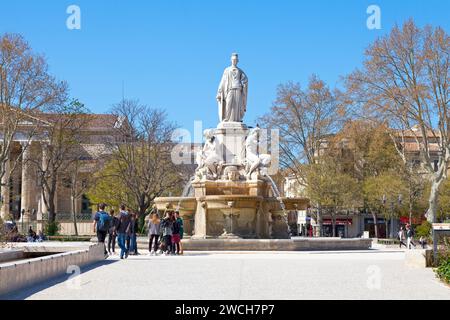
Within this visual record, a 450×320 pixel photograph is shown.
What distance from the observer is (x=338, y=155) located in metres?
72.0

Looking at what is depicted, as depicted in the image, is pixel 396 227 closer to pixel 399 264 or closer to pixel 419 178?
pixel 419 178

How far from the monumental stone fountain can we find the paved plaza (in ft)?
35.4

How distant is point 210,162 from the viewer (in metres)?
33.9

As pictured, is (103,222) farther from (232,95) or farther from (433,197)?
(433,197)

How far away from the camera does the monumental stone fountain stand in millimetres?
32000

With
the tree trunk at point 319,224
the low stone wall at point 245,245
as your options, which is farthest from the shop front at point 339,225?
the low stone wall at point 245,245

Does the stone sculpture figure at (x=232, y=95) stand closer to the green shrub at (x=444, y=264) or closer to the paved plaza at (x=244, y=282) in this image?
the paved plaza at (x=244, y=282)

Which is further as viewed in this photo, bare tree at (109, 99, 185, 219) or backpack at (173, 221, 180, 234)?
bare tree at (109, 99, 185, 219)

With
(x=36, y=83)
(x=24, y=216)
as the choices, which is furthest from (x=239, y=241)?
(x=24, y=216)

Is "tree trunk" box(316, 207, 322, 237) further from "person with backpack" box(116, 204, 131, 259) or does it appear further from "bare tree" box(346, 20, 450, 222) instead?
"person with backpack" box(116, 204, 131, 259)

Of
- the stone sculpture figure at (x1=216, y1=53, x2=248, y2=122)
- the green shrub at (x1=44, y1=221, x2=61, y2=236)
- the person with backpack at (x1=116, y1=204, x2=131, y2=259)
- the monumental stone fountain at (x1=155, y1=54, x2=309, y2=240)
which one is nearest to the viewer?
the person with backpack at (x1=116, y1=204, x2=131, y2=259)

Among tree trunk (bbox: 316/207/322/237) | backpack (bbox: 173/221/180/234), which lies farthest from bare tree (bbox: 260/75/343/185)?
backpack (bbox: 173/221/180/234)

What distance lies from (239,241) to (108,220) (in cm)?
546

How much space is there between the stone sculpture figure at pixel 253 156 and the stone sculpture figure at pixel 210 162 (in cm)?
122
